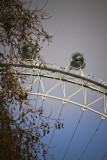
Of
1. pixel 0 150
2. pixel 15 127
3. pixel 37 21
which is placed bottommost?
pixel 0 150

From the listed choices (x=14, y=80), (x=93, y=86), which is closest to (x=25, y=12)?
(x=14, y=80)

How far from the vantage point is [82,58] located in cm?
1445

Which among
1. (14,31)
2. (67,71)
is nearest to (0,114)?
(14,31)

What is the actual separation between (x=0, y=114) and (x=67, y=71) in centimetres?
989

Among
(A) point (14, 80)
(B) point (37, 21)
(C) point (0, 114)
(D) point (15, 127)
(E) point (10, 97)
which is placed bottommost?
(D) point (15, 127)

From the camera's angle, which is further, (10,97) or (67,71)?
(67,71)

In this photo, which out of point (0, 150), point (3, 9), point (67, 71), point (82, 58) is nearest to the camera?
point (0, 150)

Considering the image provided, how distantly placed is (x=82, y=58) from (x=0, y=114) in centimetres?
1167

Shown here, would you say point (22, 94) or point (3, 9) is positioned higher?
point (3, 9)

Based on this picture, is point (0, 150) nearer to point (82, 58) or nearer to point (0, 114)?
point (0, 114)

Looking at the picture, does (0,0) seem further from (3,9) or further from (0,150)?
(0,150)

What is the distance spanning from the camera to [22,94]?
3.65 meters

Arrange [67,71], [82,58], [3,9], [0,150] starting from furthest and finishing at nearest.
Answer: [82,58]
[67,71]
[3,9]
[0,150]

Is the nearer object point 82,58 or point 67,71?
point 67,71
